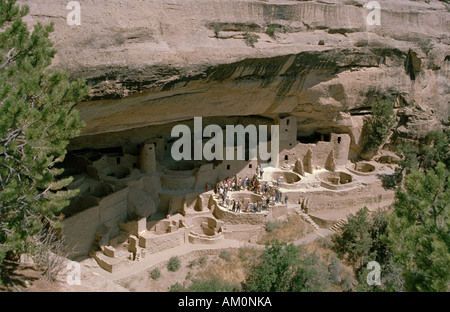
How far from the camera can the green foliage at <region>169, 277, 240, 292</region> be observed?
46.3 ft

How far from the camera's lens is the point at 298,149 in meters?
20.9

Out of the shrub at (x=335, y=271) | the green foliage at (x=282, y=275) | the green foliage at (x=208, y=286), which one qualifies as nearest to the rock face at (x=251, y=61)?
the green foliage at (x=208, y=286)

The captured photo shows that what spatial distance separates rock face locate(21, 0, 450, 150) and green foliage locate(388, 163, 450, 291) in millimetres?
7283

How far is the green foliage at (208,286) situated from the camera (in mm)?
14109

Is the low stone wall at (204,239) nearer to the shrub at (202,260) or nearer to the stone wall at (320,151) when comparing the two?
the shrub at (202,260)

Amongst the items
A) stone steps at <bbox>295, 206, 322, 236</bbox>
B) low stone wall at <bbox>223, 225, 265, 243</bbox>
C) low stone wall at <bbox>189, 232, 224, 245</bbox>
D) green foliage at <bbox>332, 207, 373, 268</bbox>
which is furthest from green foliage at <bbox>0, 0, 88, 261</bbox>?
green foliage at <bbox>332, 207, 373, 268</bbox>

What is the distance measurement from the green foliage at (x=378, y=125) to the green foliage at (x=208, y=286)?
34.8 ft

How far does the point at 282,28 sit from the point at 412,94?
29.0 ft

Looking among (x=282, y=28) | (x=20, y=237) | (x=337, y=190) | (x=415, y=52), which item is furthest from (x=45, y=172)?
(x=415, y=52)

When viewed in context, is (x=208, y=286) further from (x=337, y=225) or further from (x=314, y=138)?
(x=314, y=138)

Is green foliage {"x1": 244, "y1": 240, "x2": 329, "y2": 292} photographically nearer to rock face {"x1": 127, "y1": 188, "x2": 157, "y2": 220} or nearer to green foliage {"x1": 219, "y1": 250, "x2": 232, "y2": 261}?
green foliage {"x1": 219, "y1": 250, "x2": 232, "y2": 261}

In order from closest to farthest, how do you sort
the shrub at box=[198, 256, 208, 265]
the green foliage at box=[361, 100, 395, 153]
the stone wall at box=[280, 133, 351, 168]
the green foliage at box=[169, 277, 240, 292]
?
the green foliage at box=[169, 277, 240, 292], the shrub at box=[198, 256, 208, 265], the green foliage at box=[361, 100, 395, 153], the stone wall at box=[280, 133, 351, 168]

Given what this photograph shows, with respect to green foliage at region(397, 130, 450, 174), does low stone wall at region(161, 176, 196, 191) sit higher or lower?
lower

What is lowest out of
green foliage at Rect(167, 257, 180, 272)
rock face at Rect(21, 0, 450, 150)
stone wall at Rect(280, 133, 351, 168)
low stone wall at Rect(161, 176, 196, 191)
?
green foliage at Rect(167, 257, 180, 272)
